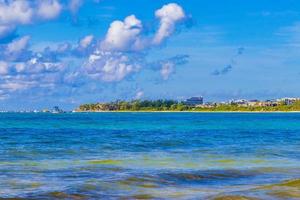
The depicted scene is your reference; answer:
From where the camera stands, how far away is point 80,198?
18.6 m

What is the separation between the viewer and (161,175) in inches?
993

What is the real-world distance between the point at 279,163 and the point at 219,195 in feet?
47.1

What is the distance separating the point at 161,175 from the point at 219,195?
6465mm

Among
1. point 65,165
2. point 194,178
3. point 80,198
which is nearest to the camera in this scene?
point 80,198

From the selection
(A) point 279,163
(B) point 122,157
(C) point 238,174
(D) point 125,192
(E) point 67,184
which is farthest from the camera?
(B) point 122,157

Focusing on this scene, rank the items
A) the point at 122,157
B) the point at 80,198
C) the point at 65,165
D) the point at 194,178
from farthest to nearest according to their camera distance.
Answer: the point at 122,157 → the point at 65,165 → the point at 194,178 → the point at 80,198

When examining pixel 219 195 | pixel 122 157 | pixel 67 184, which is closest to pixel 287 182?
pixel 219 195

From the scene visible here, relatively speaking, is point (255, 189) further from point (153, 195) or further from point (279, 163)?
point (279, 163)

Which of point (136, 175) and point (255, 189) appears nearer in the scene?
point (255, 189)

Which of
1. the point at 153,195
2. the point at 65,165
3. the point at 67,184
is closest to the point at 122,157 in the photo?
the point at 65,165

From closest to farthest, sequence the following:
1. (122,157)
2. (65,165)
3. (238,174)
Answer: (238,174) < (65,165) < (122,157)

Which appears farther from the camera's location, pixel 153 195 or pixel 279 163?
pixel 279 163

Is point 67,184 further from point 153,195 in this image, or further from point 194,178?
point 194,178

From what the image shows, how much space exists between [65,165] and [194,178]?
7.77m
